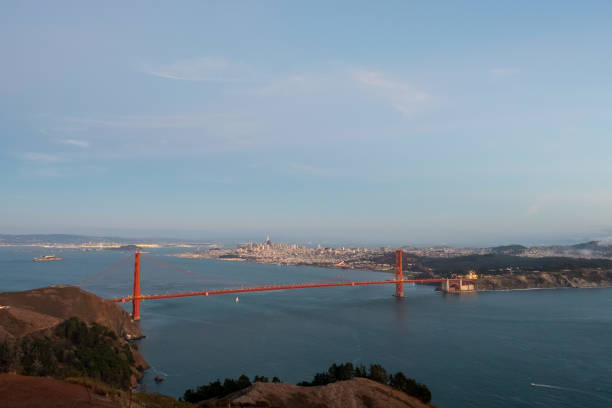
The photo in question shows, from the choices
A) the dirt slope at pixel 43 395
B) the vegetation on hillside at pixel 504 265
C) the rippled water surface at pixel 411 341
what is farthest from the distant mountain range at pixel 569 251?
the dirt slope at pixel 43 395

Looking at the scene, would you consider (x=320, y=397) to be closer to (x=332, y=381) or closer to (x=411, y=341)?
(x=332, y=381)

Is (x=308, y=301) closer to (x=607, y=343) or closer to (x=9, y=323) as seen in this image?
(x=607, y=343)

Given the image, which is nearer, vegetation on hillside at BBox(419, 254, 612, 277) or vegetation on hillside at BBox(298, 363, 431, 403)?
vegetation on hillside at BBox(298, 363, 431, 403)

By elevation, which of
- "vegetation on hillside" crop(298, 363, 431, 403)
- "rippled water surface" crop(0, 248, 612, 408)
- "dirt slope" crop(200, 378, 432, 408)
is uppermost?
"dirt slope" crop(200, 378, 432, 408)

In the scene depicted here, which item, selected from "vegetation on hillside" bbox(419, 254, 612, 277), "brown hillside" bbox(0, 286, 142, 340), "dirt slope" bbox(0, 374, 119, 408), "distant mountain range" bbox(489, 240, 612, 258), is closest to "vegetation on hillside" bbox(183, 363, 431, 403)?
"dirt slope" bbox(0, 374, 119, 408)

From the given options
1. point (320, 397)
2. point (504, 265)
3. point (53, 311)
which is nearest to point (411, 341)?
point (320, 397)

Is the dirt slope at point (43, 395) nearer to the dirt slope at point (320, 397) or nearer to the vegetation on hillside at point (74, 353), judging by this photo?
the dirt slope at point (320, 397)

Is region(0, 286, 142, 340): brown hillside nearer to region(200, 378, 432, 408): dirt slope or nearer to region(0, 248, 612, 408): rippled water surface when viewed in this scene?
region(0, 248, 612, 408): rippled water surface
